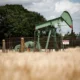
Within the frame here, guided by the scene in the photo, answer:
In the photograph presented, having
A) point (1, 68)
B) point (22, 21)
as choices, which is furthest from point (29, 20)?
point (1, 68)

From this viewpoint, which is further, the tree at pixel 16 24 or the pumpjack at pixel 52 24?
the tree at pixel 16 24

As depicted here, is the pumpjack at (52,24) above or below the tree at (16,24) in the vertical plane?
below

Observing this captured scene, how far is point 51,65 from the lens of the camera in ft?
13.6

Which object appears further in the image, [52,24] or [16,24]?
[16,24]

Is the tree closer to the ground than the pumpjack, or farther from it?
farther from it

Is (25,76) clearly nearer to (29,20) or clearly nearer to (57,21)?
(57,21)

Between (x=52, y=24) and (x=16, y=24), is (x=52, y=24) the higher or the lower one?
the lower one

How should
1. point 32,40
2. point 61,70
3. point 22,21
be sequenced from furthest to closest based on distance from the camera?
1. point 22,21
2. point 32,40
3. point 61,70

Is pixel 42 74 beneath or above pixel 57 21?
beneath

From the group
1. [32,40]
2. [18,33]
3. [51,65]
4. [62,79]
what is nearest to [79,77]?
[62,79]

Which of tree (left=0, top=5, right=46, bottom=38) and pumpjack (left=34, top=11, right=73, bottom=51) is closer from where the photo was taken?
pumpjack (left=34, top=11, right=73, bottom=51)

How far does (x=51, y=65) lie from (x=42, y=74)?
49cm

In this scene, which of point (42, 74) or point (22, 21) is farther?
point (22, 21)

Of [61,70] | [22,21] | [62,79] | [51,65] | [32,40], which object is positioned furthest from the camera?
[22,21]
